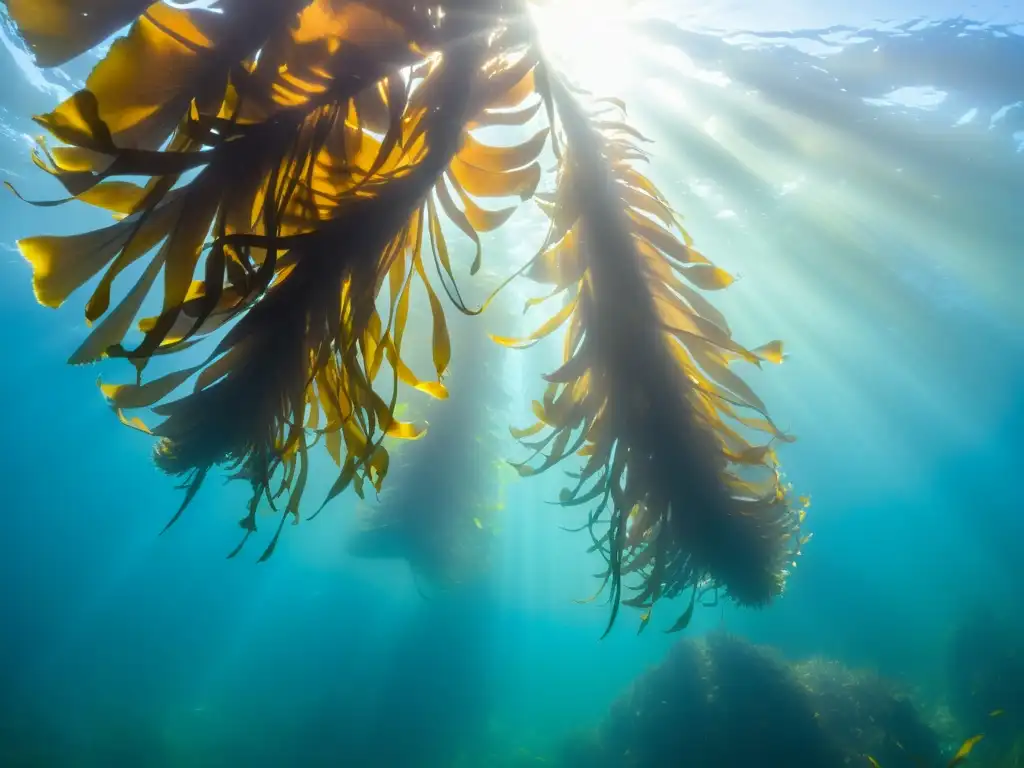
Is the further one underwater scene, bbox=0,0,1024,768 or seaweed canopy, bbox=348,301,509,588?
seaweed canopy, bbox=348,301,509,588

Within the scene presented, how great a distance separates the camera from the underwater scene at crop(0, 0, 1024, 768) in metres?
1.10

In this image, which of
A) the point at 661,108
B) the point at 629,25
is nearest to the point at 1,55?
the point at 629,25

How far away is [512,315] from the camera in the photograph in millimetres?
11945

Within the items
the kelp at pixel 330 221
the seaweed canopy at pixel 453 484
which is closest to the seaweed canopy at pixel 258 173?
the kelp at pixel 330 221

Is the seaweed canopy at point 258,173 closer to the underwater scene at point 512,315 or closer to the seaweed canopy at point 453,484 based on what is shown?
the underwater scene at point 512,315

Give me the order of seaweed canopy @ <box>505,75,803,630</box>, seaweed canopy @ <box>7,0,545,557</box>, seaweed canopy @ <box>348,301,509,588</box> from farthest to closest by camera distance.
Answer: seaweed canopy @ <box>348,301,509,588</box>, seaweed canopy @ <box>505,75,803,630</box>, seaweed canopy @ <box>7,0,545,557</box>

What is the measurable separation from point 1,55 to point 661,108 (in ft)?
46.9

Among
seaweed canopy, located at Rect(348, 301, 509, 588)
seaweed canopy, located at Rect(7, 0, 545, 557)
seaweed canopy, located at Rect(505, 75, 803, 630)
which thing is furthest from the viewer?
seaweed canopy, located at Rect(348, 301, 509, 588)

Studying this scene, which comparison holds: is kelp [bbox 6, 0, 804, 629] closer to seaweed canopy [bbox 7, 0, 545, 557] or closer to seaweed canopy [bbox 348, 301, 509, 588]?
seaweed canopy [bbox 7, 0, 545, 557]

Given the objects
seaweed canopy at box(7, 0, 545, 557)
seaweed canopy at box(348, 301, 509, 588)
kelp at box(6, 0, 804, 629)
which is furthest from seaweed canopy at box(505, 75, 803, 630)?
seaweed canopy at box(348, 301, 509, 588)

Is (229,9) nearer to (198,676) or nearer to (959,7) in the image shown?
(959,7)

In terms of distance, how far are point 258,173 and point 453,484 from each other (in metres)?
8.94

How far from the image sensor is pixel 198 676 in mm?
34406

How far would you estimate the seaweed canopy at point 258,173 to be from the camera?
101 cm
